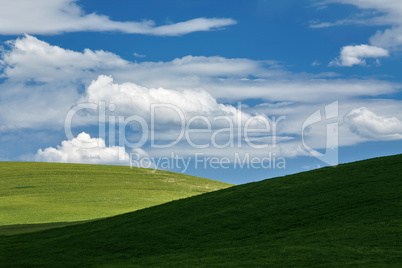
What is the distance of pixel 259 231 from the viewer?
23.5 metres

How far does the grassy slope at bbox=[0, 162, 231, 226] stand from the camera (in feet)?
143

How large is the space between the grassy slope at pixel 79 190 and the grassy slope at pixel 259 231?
12428 mm

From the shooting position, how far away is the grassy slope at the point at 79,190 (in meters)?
43.6

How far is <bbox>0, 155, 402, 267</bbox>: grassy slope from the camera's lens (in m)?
18.0

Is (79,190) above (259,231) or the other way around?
the other way around

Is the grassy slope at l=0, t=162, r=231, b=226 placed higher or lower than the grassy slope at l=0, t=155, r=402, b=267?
lower

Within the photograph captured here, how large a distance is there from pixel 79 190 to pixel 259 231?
1531 inches

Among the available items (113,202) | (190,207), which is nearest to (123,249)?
(190,207)

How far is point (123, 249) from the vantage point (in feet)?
76.6

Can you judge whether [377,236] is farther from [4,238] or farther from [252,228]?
[4,238]

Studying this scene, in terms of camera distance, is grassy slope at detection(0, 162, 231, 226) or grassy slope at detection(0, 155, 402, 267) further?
grassy slope at detection(0, 162, 231, 226)

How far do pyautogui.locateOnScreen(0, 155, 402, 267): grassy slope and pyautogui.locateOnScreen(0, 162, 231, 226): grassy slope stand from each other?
12428 millimetres

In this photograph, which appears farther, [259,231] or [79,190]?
[79,190]

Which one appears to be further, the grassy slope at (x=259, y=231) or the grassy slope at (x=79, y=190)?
the grassy slope at (x=79, y=190)
